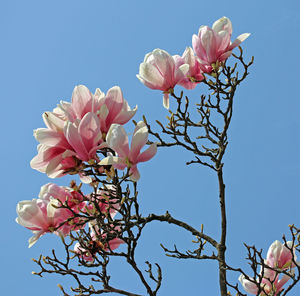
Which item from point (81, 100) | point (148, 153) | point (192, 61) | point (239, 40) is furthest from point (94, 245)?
point (239, 40)

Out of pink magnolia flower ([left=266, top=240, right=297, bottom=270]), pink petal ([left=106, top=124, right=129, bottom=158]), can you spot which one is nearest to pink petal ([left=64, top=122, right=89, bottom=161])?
pink petal ([left=106, top=124, right=129, bottom=158])

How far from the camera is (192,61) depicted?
7.95 feet

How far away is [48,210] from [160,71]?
0.87 meters

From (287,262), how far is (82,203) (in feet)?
3.86

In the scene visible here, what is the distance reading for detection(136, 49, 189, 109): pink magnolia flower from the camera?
2.14m

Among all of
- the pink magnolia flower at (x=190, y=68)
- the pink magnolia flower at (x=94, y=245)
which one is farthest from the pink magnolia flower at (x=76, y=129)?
the pink magnolia flower at (x=190, y=68)

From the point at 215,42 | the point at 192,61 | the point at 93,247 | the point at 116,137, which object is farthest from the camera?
the point at 192,61

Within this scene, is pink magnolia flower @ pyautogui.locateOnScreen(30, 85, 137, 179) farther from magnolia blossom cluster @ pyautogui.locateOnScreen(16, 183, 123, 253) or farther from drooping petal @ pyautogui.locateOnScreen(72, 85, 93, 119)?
magnolia blossom cluster @ pyautogui.locateOnScreen(16, 183, 123, 253)

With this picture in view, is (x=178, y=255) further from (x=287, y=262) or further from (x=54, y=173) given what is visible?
(x=54, y=173)

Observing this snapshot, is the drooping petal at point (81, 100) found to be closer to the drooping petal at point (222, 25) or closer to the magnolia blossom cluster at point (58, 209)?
the magnolia blossom cluster at point (58, 209)

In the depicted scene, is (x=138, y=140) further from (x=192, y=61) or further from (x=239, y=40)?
(x=239, y=40)

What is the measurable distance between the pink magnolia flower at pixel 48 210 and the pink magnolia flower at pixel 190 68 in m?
0.94

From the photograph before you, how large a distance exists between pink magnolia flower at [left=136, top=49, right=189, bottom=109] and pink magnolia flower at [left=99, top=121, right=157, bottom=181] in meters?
0.49

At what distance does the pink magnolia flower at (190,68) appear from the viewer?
238cm
